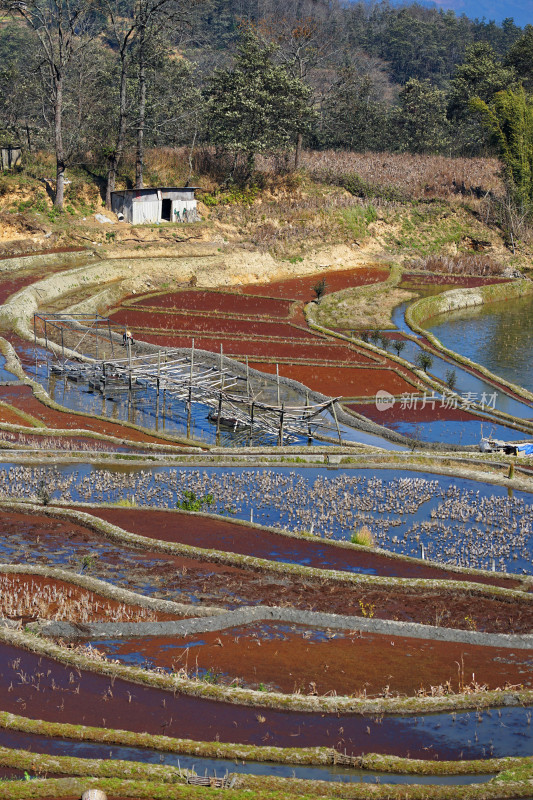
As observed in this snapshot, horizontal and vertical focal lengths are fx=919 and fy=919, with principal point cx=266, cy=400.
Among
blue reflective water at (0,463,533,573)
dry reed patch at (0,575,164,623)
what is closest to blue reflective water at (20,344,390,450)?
blue reflective water at (0,463,533,573)

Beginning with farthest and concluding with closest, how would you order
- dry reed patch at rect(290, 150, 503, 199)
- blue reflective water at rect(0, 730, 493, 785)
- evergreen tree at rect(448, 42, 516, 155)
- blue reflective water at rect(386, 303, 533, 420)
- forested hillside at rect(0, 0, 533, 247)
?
1. evergreen tree at rect(448, 42, 516, 155)
2. dry reed patch at rect(290, 150, 503, 199)
3. forested hillside at rect(0, 0, 533, 247)
4. blue reflective water at rect(386, 303, 533, 420)
5. blue reflective water at rect(0, 730, 493, 785)

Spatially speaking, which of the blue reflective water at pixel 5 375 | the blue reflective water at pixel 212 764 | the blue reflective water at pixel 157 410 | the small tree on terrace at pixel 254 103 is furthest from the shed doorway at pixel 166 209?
the blue reflective water at pixel 212 764

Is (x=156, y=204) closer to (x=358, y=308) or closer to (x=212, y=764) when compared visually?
(x=358, y=308)

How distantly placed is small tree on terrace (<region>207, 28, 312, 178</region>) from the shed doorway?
322 inches

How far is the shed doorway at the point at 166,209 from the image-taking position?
75.2 meters

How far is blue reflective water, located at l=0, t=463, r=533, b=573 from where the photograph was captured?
25969 millimetres

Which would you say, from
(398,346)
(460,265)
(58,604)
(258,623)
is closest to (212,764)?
(258,623)

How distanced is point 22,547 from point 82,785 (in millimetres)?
12092

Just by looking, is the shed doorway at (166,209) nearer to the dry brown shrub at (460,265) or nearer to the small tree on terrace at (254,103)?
the small tree on terrace at (254,103)

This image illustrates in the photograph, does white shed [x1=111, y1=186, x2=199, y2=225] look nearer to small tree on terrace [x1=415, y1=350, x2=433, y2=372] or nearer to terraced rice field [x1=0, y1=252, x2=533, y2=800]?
small tree on terrace [x1=415, y1=350, x2=433, y2=372]

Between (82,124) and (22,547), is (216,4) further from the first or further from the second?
(22,547)

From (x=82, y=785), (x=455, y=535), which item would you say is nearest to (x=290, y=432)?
(x=455, y=535)

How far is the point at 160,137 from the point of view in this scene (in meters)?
87.1

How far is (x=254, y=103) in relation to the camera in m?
77.9
